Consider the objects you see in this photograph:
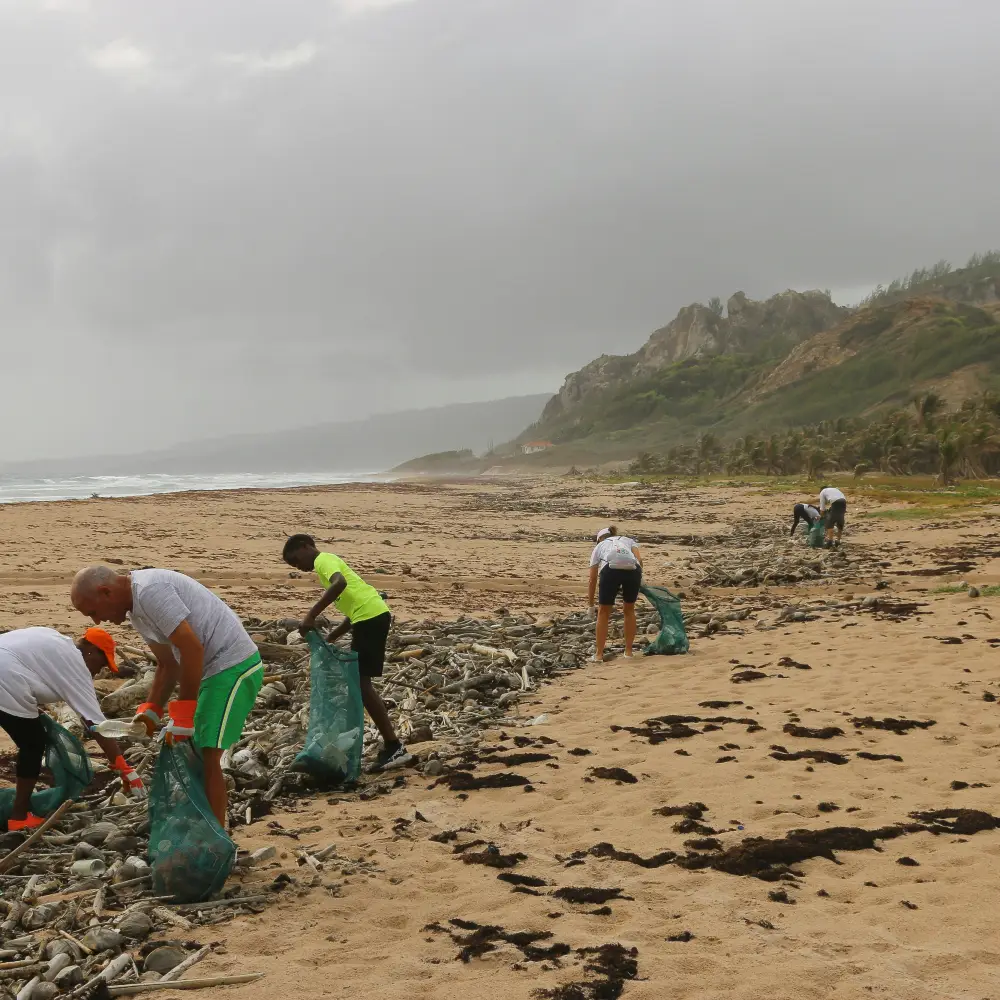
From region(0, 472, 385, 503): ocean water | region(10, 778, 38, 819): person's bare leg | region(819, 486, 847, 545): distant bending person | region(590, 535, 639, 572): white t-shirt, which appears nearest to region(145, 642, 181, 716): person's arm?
region(10, 778, 38, 819): person's bare leg

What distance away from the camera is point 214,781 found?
431 centimetres

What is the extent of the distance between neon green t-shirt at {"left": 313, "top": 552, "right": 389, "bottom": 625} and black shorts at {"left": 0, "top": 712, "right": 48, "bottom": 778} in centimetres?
196

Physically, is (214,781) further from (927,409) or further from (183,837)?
(927,409)

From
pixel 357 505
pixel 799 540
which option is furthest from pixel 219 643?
pixel 357 505

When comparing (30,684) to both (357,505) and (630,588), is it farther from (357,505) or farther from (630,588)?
(357,505)

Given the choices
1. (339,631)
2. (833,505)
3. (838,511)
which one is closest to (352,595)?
(339,631)

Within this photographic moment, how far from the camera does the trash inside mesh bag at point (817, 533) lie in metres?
18.5

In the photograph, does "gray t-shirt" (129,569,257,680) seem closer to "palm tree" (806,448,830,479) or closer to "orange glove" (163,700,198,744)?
"orange glove" (163,700,198,744)

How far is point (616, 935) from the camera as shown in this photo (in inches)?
142

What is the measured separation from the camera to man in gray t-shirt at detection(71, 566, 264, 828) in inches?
152

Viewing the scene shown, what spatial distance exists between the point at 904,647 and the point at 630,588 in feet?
9.76

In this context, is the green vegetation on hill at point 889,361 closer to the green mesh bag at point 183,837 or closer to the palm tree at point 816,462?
the palm tree at point 816,462

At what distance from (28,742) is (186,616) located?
1.73 metres

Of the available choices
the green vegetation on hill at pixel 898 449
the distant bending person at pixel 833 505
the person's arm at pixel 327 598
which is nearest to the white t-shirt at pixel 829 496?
the distant bending person at pixel 833 505
